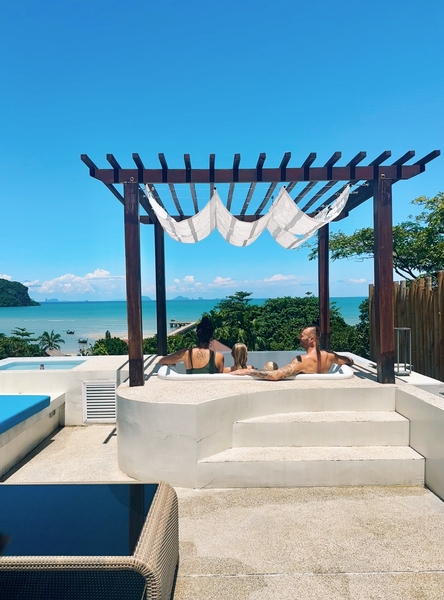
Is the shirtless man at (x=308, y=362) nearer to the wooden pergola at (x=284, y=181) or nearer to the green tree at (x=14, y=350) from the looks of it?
the wooden pergola at (x=284, y=181)

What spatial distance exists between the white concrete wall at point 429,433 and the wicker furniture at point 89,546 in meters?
2.11

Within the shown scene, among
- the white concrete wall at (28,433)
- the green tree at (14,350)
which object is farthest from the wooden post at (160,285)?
the green tree at (14,350)

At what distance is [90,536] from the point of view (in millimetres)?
1770

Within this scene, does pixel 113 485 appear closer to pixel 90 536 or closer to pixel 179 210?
pixel 90 536

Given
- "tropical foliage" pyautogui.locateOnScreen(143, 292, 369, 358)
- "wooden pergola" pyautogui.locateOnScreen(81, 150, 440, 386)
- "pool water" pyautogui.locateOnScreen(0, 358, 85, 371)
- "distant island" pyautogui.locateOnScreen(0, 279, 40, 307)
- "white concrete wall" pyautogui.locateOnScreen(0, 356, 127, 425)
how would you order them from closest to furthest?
"wooden pergola" pyautogui.locateOnScreen(81, 150, 440, 386) < "white concrete wall" pyautogui.locateOnScreen(0, 356, 127, 425) < "pool water" pyautogui.locateOnScreen(0, 358, 85, 371) < "tropical foliage" pyautogui.locateOnScreen(143, 292, 369, 358) < "distant island" pyautogui.locateOnScreen(0, 279, 40, 307)

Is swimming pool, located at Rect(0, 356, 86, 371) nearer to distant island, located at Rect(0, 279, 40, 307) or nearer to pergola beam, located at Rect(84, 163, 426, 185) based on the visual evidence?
pergola beam, located at Rect(84, 163, 426, 185)

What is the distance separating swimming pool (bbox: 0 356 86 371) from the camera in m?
5.85

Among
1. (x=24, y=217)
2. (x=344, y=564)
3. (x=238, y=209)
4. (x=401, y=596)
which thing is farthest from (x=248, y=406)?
(x=24, y=217)

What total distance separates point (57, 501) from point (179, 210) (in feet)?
15.3

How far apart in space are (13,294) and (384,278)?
8276 cm

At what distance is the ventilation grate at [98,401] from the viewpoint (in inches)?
200

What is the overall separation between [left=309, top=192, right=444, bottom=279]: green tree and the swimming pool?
9.37 m

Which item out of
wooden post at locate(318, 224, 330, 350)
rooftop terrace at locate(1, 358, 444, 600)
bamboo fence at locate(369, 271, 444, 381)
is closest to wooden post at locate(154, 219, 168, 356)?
wooden post at locate(318, 224, 330, 350)

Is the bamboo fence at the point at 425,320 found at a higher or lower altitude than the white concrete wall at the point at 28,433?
higher
